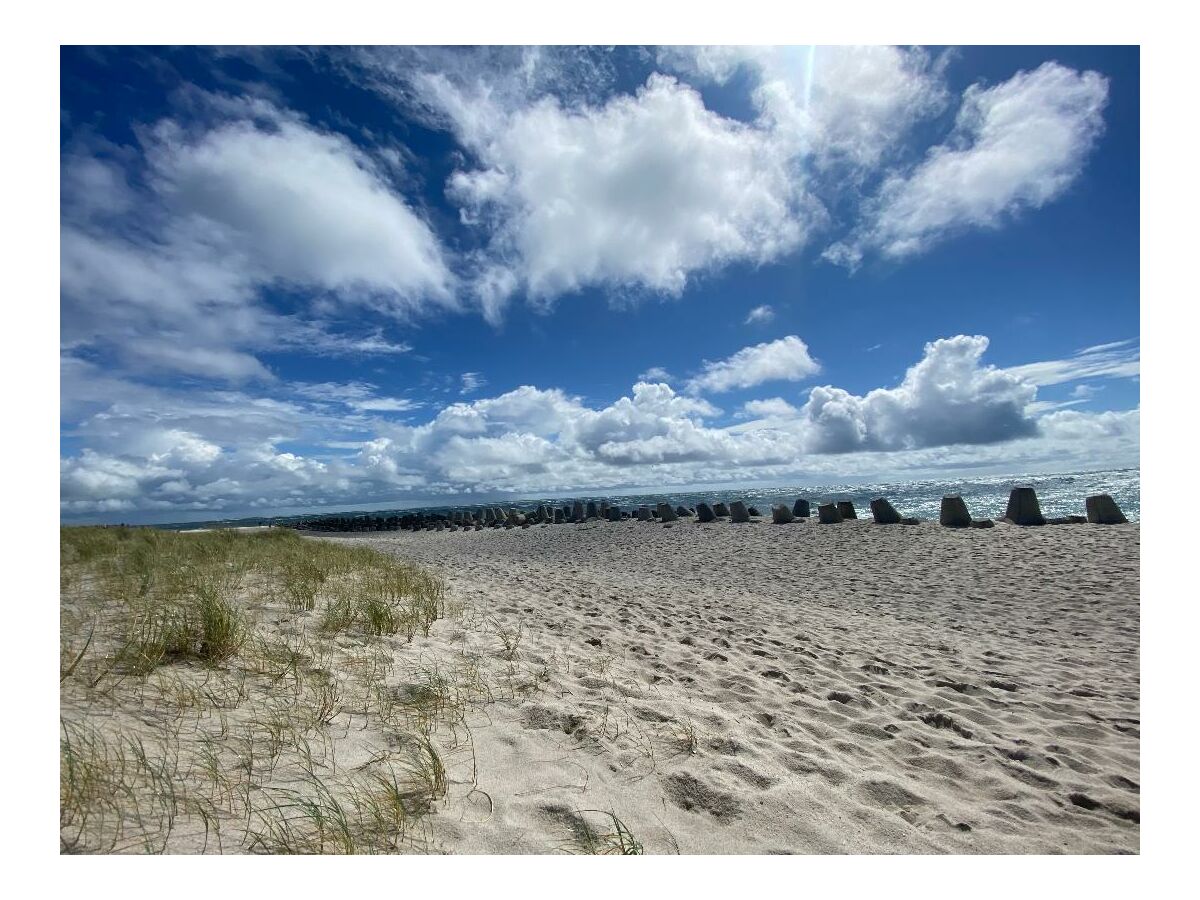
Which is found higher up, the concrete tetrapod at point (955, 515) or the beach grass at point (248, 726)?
the beach grass at point (248, 726)

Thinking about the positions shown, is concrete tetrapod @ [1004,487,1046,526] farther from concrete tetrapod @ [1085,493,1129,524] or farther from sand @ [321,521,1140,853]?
sand @ [321,521,1140,853]

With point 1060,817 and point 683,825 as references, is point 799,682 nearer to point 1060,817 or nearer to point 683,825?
point 1060,817

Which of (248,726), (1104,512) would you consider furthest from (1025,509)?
(248,726)

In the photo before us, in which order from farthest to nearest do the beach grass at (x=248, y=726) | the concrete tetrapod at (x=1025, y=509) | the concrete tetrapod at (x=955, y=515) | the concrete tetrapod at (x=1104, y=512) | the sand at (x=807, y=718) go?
the concrete tetrapod at (x=955, y=515), the concrete tetrapod at (x=1025, y=509), the concrete tetrapod at (x=1104, y=512), the sand at (x=807, y=718), the beach grass at (x=248, y=726)

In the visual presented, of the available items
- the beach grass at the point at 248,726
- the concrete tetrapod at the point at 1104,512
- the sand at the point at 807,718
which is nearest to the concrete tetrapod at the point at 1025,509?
the concrete tetrapod at the point at 1104,512

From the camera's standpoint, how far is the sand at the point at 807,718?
2.59 meters

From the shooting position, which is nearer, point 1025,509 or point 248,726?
point 248,726

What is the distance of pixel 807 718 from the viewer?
3.86m

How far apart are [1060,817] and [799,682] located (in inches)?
78.6

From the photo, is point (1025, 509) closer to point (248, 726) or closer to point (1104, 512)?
point (1104, 512)

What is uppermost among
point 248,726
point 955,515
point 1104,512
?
point 248,726

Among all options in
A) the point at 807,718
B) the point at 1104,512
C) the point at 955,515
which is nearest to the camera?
the point at 807,718

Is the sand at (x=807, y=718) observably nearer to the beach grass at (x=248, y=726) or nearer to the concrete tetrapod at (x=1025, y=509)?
the beach grass at (x=248, y=726)

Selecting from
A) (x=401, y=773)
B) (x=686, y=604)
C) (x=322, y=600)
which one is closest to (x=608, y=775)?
(x=401, y=773)
